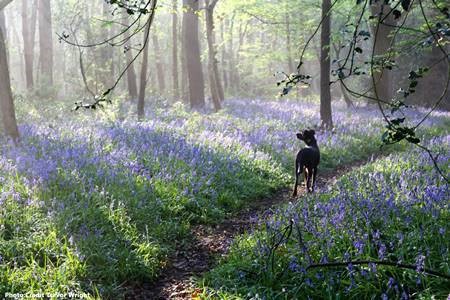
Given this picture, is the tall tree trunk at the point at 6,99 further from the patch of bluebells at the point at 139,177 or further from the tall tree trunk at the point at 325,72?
the tall tree trunk at the point at 325,72

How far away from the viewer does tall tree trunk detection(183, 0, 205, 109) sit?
20.2 metres

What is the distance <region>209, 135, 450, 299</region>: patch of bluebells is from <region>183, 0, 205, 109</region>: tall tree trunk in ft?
50.4

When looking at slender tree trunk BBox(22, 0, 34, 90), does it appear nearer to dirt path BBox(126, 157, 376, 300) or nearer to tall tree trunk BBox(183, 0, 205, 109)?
tall tree trunk BBox(183, 0, 205, 109)

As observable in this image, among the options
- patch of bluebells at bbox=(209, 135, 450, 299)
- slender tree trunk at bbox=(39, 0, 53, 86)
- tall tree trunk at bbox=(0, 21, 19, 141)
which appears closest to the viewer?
patch of bluebells at bbox=(209, 135, 450, 299)

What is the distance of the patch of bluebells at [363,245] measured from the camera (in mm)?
3926

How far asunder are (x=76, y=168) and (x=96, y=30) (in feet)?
71.8

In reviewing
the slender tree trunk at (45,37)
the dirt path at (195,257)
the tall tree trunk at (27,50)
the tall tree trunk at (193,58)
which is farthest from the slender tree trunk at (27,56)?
the dirt path at (195,257)

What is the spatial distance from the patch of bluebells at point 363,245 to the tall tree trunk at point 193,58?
1537cm

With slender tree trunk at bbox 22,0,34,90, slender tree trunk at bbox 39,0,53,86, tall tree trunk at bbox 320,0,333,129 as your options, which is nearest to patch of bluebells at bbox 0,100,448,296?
tall tree trunk at bbox 320,0,333,129

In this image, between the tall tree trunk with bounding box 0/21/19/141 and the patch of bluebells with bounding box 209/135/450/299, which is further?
the tall tree trunk with bounding box 0/21/19/141

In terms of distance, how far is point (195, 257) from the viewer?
591 centimetres

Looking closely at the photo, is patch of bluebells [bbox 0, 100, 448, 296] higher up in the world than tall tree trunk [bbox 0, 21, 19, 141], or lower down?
lower down

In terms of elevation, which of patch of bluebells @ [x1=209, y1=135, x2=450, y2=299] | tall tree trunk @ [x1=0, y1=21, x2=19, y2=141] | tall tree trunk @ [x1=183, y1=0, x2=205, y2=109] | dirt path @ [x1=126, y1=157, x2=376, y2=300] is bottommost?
dirt path @ [x1=126, y1=157, x2=376, y2=300]

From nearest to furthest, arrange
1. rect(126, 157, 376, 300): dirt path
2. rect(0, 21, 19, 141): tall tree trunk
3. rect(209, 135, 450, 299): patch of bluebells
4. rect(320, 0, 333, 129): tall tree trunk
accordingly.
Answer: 1. rect(209, 135, 450, 299): patch of bluebells
2. rect(126, 157, 376, 300): dirt path
3. rect(0, 21, 19, 141): tall tree trunk
4. rect(320, 0, 333, 129): tall tree trunk
